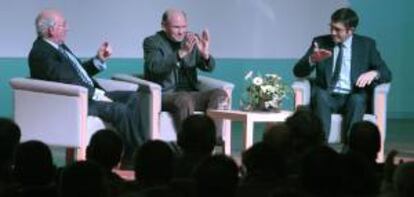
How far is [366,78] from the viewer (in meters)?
7.39

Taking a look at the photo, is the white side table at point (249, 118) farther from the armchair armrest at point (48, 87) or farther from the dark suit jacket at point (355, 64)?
→ the armchair armrest at point (48, 87)

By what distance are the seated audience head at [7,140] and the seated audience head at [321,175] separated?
1.34m

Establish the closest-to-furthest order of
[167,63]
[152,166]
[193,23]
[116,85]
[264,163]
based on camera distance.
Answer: [152,166] → [264,163] → [167,63] → [116,85] → [193,23]

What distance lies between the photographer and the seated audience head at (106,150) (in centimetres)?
394

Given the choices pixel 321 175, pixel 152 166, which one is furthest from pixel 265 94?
pixel 321 175

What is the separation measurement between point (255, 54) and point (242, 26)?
1.09 ft

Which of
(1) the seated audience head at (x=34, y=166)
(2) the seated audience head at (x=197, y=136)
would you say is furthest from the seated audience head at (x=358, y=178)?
(1) the seated audience head at (x=34, y=166)

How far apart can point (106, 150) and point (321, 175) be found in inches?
40.1

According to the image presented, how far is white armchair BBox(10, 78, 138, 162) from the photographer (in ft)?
22.2

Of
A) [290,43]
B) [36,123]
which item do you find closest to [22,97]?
[36,123]

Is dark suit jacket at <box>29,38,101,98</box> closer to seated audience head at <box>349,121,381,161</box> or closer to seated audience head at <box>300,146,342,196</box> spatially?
seated audience head at <box>349,121,381,161</box>

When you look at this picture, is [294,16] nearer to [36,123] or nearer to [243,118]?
[243,118]

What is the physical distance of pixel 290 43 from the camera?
10.4m

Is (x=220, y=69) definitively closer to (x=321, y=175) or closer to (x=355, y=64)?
(x=355, y=64)
